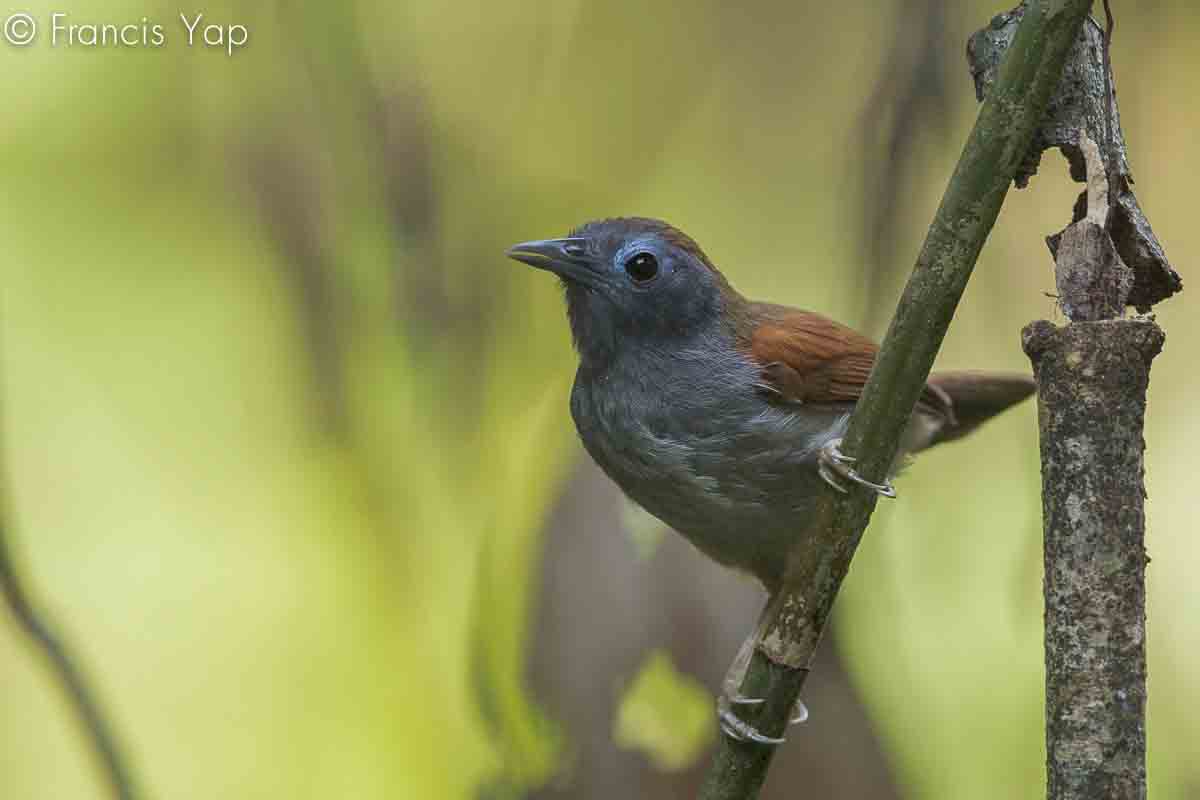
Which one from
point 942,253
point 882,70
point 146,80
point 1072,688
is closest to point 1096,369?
point 942,253

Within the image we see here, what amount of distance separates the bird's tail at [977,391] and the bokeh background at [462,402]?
335 millimetres

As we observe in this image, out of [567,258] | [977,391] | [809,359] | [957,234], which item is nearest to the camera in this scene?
[957,234]

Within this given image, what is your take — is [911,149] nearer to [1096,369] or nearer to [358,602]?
[358,602]

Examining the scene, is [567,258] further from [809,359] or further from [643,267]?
[809,359]

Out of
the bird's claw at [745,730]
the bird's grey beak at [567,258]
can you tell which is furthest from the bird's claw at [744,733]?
the bird's grey beak at [567,258]

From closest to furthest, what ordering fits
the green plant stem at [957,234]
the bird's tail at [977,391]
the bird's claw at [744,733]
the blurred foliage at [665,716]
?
the green plant stem at [957,234]
the bird's claw at [744,733]
the bird's tail at [977,391]
the blurred foliage at [665,716]

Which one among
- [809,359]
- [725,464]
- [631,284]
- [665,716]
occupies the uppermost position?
[631,284]

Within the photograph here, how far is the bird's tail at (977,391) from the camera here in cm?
203

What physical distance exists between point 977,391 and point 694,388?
0.56m

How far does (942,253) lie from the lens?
101cm

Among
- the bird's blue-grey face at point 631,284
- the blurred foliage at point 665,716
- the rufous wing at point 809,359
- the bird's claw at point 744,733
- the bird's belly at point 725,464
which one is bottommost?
the blurred foliage at point 665,716

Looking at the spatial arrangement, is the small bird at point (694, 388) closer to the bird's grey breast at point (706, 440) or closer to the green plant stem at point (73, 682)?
the bird's grey breast at point (706, 440)

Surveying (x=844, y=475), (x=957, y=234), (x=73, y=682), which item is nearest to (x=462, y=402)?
(x=73, y=682)

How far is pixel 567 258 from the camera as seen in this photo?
5.72ft
